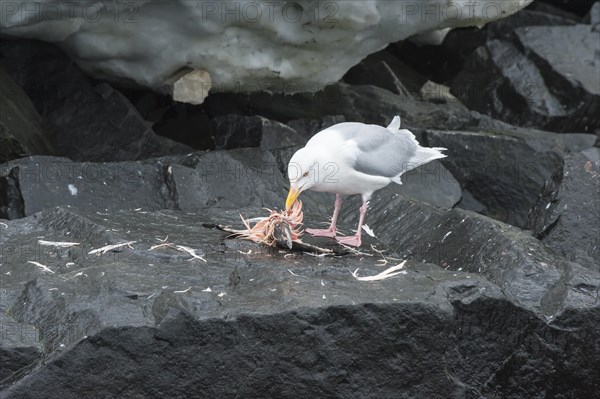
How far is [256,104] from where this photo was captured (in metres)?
11.0

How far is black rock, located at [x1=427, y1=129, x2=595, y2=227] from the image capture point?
10.3m

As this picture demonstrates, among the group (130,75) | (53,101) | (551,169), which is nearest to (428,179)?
(551,169)

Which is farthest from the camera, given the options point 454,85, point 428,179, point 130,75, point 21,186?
point 454,85

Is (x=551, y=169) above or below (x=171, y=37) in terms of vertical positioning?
below

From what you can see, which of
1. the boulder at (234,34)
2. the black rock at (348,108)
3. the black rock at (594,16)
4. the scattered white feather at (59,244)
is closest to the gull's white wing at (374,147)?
the scattered white feather at (59,244)

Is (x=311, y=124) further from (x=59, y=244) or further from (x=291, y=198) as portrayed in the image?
(x=59, y=244)

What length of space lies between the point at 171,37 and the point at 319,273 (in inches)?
172

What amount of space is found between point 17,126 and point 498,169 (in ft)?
15.5

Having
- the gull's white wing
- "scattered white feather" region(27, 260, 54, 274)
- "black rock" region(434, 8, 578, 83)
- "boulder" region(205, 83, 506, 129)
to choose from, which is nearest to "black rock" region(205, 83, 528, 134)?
"boulder" region(205, 83, 506, 129)

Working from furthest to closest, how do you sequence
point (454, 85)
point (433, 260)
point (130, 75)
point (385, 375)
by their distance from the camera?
point (454, 85) < point (130, 75) < point (433, 260) < point (385, 375)

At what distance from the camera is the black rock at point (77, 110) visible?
10.1 m

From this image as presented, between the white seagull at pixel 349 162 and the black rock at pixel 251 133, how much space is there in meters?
2.23

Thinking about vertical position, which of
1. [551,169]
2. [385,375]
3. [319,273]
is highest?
[319,273]

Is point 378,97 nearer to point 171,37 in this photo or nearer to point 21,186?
point 171,37
